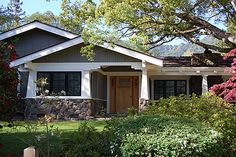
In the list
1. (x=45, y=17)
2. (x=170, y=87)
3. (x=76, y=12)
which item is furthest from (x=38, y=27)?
(x=45, y=17)

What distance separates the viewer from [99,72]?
21938mm

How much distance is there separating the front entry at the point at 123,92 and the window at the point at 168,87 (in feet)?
4.24

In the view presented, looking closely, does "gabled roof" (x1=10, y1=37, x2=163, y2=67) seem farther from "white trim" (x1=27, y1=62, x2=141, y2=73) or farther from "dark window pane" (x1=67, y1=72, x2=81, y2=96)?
"dark window pane" (x1=67, y1=72, x2=81, y2=96)

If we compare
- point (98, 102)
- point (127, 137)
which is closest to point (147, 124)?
point (127, 137)

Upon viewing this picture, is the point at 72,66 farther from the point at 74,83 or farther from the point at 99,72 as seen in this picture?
the point at 99,72

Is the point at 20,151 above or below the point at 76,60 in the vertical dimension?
below

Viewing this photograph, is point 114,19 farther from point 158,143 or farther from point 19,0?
point 19,0

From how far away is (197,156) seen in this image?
23.0 ft

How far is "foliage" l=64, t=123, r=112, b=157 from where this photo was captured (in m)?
7.61

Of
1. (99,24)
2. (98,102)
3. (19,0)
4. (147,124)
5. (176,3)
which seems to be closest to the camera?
(147,124)

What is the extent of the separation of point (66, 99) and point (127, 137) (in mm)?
12701

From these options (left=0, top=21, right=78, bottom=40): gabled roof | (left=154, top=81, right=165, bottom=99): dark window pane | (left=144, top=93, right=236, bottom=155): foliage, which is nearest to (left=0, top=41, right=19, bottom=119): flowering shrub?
(left=144, top=93, right=236, bottom=155): foliage

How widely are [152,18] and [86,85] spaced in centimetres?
488

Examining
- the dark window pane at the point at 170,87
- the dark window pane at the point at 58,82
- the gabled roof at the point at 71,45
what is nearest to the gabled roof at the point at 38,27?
the gabled roof at the point at 71,45
